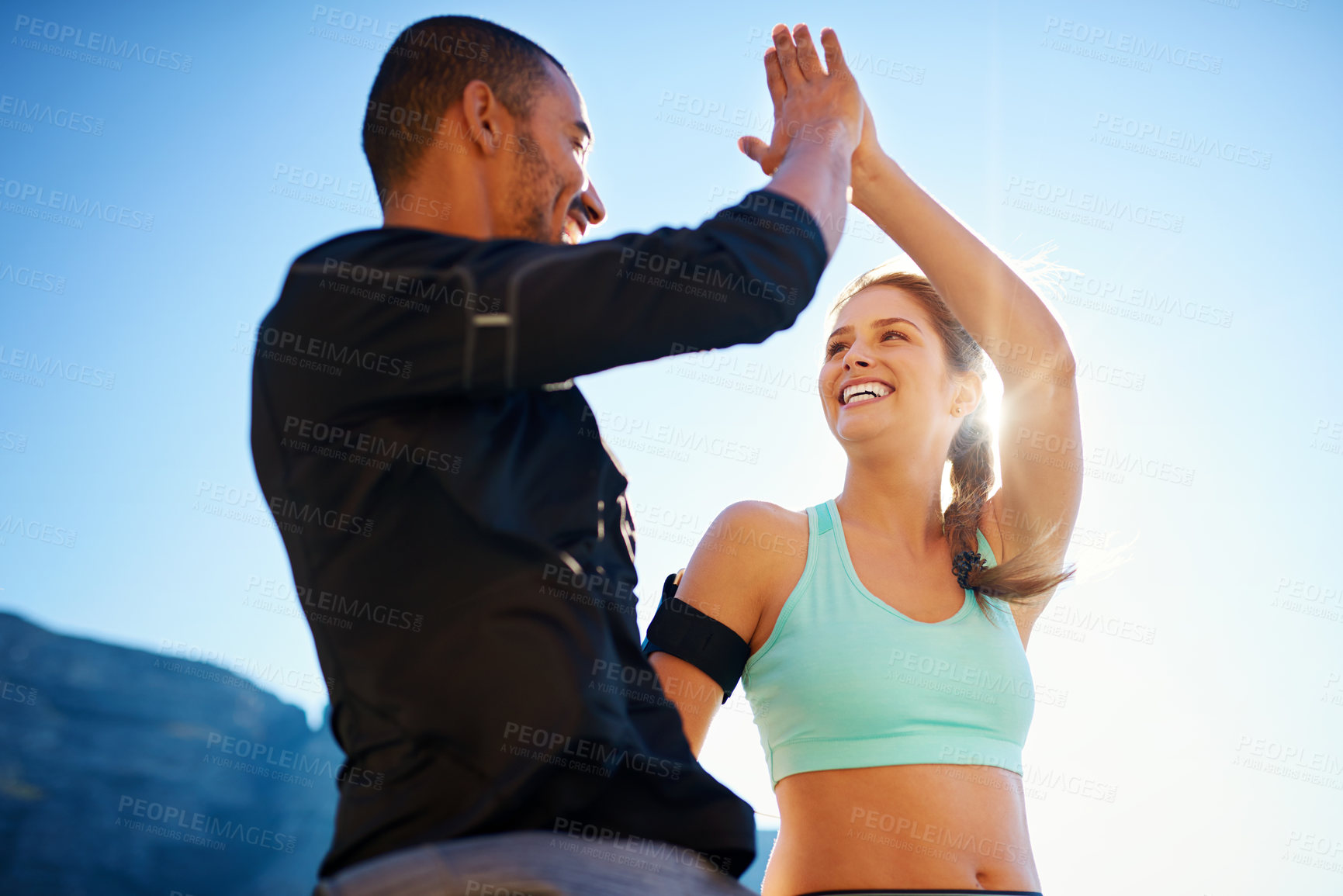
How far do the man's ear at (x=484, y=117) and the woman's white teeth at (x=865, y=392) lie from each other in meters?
1.50

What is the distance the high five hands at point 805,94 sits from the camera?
5.33 feet

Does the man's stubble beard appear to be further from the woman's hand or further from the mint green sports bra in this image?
the mint green sports bra

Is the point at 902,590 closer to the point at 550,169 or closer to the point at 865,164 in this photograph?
the point at 865,164

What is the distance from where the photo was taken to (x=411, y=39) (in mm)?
1619

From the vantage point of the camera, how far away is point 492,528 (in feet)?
3.57

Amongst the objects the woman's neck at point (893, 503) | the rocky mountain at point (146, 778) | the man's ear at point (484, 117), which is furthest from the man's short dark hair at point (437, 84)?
the rocky mountain at point (146, 778)

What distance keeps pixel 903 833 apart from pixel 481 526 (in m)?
1.45

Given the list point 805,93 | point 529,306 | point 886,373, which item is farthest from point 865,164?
point 529,306

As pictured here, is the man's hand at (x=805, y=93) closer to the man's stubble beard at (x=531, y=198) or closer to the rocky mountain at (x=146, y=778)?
the man's stubble beard at (x=531, y=198)

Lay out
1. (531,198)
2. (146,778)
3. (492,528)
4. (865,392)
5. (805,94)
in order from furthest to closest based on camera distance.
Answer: (146,778) → (865,392) → (805,94) → (531,198) → (492,528)

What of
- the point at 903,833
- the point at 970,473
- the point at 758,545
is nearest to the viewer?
the point at 903,833

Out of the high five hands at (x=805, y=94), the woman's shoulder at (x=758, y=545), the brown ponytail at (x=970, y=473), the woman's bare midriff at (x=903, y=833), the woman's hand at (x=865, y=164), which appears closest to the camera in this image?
the high five hands at (x=805, y=94)

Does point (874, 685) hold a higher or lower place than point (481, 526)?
lower

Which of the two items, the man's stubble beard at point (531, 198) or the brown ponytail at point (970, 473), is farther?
the brown ponytail at point (970, 473)
